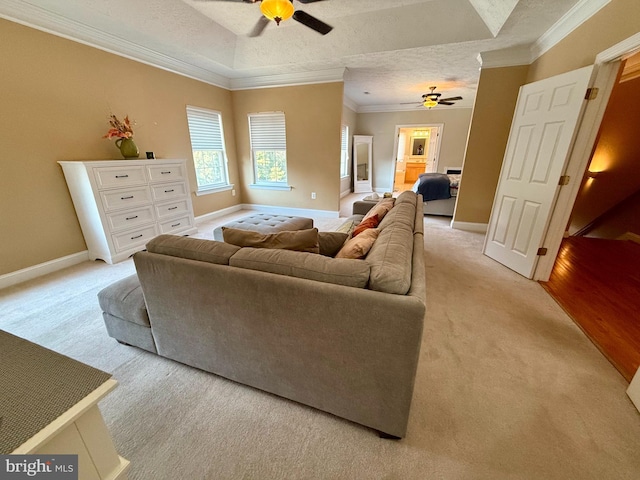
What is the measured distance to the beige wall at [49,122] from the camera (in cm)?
239

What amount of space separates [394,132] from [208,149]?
535 centimetres

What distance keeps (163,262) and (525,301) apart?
2.97m

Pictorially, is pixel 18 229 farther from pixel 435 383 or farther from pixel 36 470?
pixel 435 383

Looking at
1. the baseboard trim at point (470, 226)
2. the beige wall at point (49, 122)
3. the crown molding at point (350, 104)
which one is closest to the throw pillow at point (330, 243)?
the beige wall at point (49, 122)

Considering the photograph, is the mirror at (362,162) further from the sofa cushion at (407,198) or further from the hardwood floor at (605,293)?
the hardwood floor at (605,293)

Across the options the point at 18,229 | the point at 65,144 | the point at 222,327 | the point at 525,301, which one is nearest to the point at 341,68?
the point at 65,144

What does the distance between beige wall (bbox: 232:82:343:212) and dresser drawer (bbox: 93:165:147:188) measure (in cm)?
252

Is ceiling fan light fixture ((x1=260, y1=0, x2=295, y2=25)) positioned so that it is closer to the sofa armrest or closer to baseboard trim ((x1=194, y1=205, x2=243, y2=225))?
the sofa armrest

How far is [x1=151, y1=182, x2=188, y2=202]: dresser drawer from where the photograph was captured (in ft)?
11.0

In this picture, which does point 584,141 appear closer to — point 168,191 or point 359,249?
point 359,249

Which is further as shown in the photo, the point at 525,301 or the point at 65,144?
the point at 65,144

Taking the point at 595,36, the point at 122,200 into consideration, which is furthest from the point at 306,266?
the point at 595,36

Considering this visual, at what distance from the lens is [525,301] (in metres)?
2.30

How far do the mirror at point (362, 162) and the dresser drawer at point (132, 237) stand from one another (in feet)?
19.0
